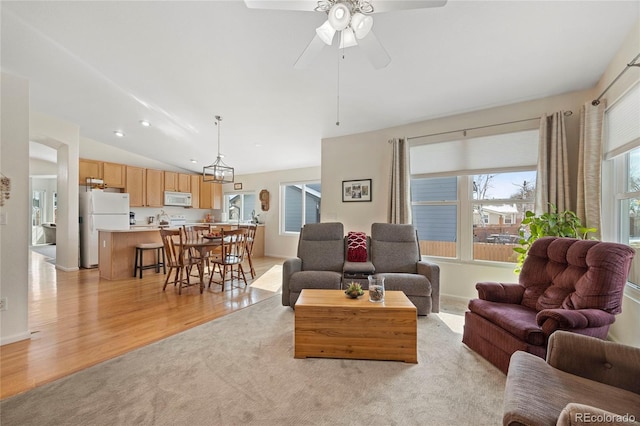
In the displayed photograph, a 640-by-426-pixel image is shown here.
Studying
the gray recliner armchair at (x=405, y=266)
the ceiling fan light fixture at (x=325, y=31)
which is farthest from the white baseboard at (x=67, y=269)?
the ceiling fan light fixture at (x=325, y=31)

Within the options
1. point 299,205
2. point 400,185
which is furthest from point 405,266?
point 299,205

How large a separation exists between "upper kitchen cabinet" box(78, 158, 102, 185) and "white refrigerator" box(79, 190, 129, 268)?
35 centimetres

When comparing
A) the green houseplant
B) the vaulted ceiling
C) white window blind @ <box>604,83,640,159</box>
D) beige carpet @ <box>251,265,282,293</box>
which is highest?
the vaulted ceiling

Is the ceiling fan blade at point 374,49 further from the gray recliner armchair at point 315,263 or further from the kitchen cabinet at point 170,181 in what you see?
the kitchen cabinet at point 170,181

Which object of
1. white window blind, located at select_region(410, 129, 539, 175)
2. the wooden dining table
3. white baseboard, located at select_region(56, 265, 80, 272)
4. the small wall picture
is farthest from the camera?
white baseboard, located at select_region(56, 265, 80, 272)

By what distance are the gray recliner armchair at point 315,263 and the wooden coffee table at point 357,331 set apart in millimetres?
905

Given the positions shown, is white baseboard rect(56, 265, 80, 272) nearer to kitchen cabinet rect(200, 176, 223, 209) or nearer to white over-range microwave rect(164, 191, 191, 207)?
white over-range microwave rect(164, 191, 191, 207)

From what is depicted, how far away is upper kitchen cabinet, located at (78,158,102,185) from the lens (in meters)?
5.48

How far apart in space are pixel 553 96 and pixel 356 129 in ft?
8.09

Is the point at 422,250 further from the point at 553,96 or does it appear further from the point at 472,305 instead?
the point at 553,96

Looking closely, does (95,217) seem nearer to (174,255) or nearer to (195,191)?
(195,191)

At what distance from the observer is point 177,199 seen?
23.3ft

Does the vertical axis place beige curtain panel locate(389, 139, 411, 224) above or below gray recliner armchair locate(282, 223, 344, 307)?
above

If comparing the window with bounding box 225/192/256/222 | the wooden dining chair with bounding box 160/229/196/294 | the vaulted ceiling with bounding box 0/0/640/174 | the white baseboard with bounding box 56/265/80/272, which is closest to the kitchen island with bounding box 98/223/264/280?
the white baseboard with bounding box 56/265/80/272
